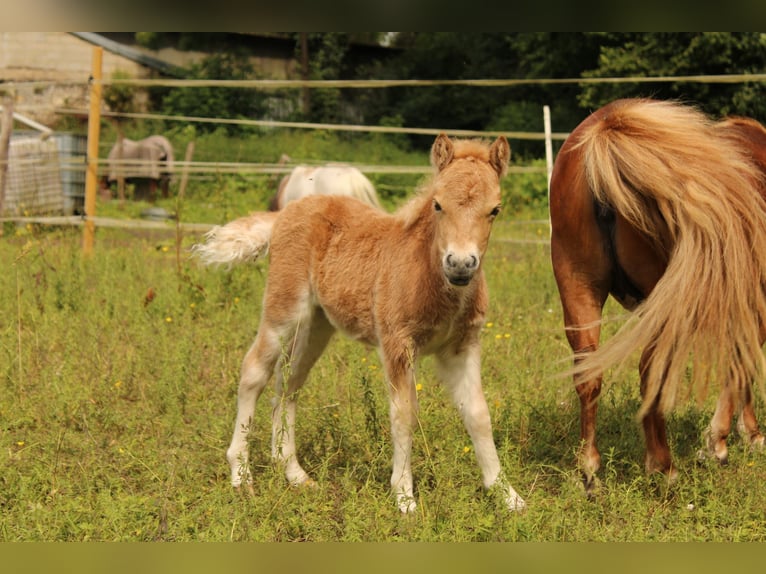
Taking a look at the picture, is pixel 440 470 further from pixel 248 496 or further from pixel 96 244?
→ pixel 96 244

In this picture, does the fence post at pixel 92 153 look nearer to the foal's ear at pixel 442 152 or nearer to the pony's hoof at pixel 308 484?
the pony's hoof at pixel 308 484

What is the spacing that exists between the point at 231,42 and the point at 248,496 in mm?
22584

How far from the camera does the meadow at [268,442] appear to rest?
3.27 m

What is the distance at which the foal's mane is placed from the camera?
3641mm

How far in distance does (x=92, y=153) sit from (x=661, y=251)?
7417mm

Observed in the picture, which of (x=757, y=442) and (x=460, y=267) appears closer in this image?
(x=460, y=267)

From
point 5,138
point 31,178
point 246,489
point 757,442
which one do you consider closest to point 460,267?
point 246,489

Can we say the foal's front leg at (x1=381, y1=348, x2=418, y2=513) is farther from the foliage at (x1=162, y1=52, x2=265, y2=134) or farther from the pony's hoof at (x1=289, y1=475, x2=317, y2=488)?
the foliage at (x1=162, y1=52, x2=265, y2=134)

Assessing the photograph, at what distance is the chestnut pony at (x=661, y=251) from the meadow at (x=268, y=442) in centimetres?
21

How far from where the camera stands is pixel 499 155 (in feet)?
12.0

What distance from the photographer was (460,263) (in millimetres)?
3242

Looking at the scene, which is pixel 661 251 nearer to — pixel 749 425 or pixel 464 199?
pixel 464 199

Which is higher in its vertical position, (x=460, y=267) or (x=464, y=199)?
(x=464, y=199)

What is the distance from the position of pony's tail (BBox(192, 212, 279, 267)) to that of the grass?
86 cm
